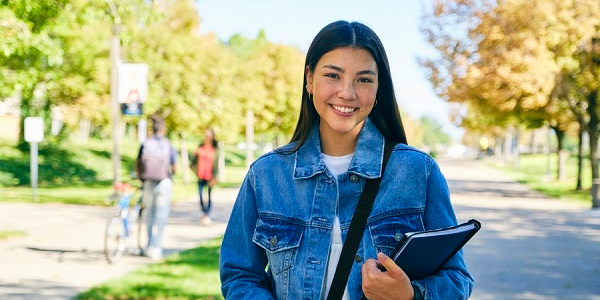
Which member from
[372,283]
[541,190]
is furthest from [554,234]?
[541,190]

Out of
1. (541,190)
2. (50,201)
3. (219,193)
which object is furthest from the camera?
(541,190)

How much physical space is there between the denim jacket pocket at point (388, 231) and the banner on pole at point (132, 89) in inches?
478

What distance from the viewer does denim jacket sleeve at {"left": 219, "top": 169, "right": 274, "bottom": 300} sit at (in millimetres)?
2215

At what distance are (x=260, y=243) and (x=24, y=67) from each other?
13118 mm

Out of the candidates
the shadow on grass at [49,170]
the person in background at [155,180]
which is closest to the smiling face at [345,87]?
the person in background at [155,180]

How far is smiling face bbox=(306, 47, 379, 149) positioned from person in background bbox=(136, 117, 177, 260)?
8.48m

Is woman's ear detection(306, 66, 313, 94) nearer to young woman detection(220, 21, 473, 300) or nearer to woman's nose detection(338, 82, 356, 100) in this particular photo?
young woman detection(220, 21, 473, 300)

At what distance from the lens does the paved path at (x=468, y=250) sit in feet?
28.2

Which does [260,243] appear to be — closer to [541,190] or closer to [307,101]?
[307,101]

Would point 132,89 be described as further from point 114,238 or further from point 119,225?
point 114,238

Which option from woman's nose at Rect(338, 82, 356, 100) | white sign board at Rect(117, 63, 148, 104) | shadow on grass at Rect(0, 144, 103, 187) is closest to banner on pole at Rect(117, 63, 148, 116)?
white sign board at Rect(117, 63, 148, 104)

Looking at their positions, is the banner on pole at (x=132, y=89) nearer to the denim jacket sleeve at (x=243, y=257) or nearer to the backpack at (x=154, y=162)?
the backpack at (x=154, y=162)

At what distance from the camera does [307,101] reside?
96.3 inches

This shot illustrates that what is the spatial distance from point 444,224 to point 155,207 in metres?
8.92
